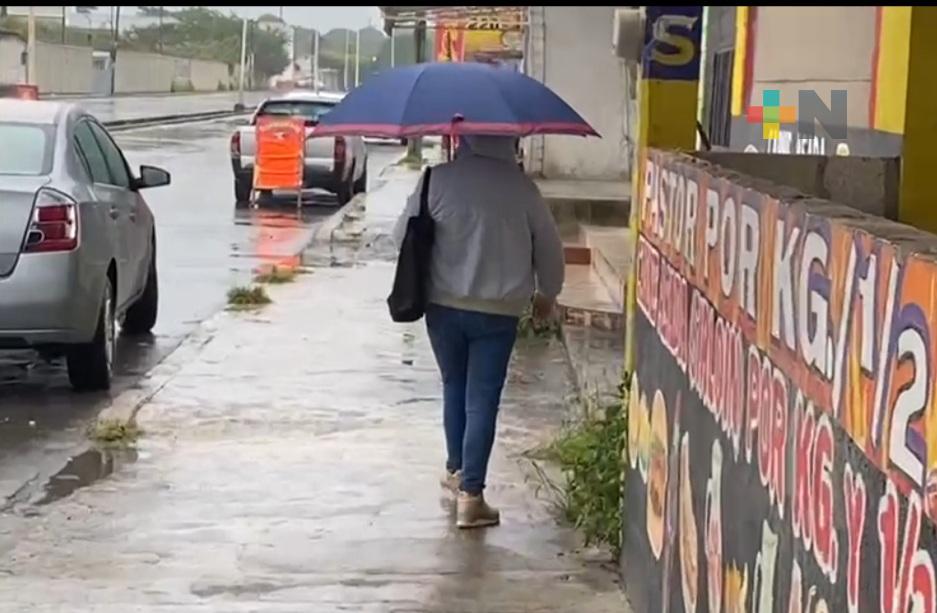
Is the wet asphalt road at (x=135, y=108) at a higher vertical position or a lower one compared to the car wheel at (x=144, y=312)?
higher

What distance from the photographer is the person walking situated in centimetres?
641

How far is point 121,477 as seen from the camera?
24.0 ft

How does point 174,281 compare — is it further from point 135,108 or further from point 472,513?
point 135,108

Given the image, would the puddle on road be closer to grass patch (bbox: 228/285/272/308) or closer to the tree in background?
grass patch (bbox: 228/285/272/308)

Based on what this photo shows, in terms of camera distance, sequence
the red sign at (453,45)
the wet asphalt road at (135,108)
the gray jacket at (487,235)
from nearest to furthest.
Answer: the gray jacket at (487,235)
the red sign at (453,45)
the wet asphalt road at (135,108)

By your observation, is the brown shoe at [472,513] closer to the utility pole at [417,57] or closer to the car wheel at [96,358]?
the car wheel at [96,358]

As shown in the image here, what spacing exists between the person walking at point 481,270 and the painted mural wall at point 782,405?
3.75 feet

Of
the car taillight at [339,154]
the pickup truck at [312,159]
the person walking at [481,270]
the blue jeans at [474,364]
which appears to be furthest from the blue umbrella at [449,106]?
the car taillight at [339,154]

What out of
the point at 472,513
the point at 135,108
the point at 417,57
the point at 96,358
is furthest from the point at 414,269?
the point at 135,108

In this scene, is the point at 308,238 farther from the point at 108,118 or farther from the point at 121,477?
the point at 108,118

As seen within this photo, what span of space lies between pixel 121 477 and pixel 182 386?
223 cm

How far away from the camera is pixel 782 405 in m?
3.25

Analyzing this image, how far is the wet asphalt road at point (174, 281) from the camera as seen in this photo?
8.17 metres

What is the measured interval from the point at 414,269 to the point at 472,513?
3.26ft
